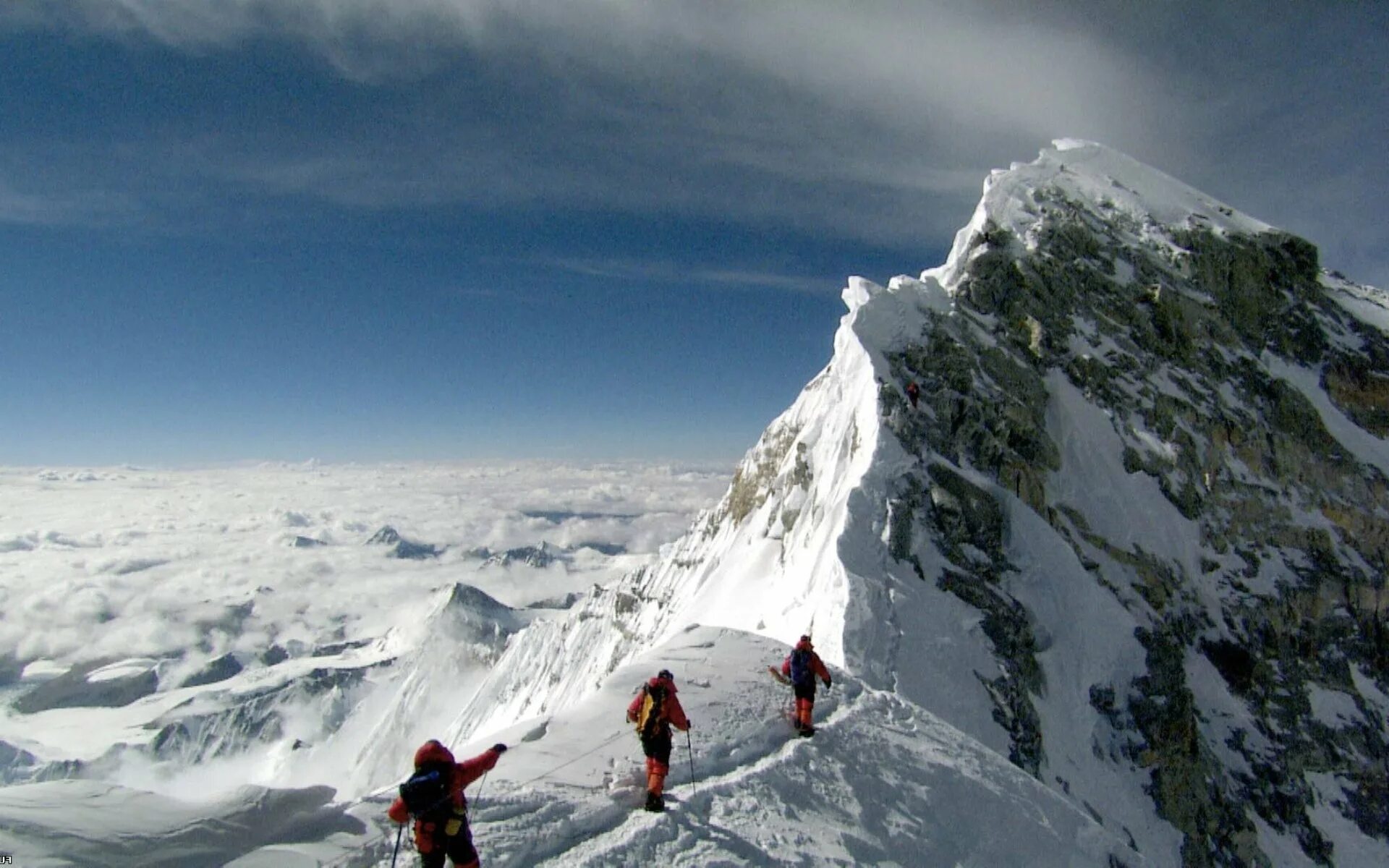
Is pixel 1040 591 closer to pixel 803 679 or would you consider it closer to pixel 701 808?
pixel 803 679

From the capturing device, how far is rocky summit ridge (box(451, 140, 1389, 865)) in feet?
89.4

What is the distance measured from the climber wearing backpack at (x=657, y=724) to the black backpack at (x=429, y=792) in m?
3.11

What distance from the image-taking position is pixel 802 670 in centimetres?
1270

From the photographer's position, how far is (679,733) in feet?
38.7

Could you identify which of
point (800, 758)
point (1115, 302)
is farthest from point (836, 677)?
point (1115, 302)

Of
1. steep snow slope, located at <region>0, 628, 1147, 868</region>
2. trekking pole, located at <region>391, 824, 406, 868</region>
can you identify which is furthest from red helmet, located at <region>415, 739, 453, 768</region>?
steep snow slope, located at <region>0, 628, 1147, 868</region>

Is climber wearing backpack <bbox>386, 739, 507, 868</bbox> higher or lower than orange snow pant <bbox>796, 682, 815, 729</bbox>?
lower

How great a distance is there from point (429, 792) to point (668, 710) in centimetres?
357

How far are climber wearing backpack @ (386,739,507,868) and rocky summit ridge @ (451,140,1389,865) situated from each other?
601 inches

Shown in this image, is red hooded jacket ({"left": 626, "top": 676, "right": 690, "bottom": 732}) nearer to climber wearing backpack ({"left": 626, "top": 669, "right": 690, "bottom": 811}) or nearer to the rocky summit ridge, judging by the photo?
climber wearing backpack ({"left": 626, "top": 669, "right": 690, "bottom": 811})

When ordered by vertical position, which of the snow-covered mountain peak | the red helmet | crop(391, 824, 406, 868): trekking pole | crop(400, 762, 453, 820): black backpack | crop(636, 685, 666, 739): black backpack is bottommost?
crop(391, 824, 406, 868): trekking pole

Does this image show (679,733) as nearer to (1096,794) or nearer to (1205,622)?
(1096,794)

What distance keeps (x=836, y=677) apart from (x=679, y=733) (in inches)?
195

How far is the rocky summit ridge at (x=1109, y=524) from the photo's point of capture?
2723 cm
